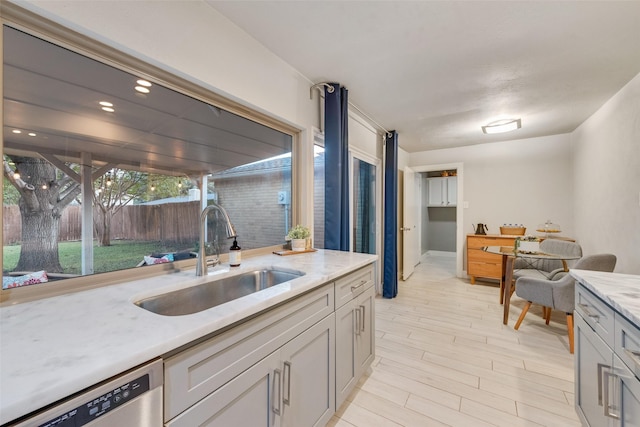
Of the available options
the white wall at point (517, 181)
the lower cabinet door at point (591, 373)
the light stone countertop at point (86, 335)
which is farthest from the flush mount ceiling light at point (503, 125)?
the light stone countertop at point (86, 335)

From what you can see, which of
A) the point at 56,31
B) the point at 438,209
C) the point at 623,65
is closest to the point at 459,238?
the point at 438,209

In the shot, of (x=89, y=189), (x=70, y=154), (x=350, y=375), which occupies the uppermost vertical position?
(x=70, y=154)

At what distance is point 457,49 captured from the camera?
196cm

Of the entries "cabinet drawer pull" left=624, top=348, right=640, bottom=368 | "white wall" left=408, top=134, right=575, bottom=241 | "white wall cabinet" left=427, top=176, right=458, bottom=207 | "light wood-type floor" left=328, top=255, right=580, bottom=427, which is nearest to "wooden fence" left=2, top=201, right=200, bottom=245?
"light wood-type floor" left=328, top=255, right=580, bottom=427

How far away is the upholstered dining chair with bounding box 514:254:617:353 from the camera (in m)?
2.15

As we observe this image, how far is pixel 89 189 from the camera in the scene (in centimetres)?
121

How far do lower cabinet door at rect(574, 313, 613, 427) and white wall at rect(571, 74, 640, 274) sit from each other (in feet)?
5.13

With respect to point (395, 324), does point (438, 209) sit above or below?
above

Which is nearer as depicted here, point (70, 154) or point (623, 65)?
point (70, 154)

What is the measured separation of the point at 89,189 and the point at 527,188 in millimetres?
5582

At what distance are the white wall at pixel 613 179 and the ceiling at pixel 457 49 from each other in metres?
0.23

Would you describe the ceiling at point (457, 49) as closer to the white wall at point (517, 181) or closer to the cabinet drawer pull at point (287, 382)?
the white wall at point (517, 181)

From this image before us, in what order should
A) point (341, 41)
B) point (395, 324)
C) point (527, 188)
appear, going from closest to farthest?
1. point (341, 41)
2. point (395, 324)
3. point (527, 188)

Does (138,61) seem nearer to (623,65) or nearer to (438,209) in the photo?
(623,65)
